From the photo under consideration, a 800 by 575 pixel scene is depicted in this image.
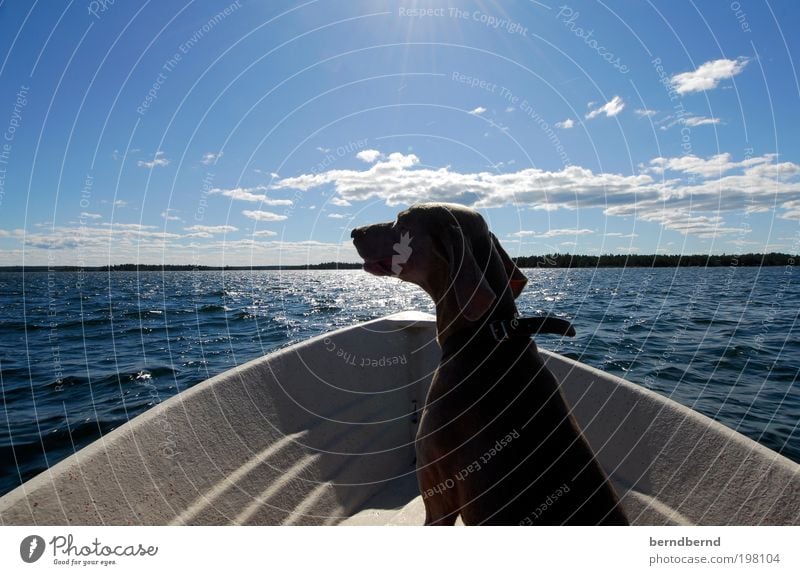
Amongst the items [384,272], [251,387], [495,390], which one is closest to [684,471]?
[495,390]

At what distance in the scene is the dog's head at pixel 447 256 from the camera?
262 centimetres

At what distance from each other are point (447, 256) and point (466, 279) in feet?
0.96

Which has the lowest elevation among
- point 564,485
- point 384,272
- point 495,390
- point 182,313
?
point 182,313

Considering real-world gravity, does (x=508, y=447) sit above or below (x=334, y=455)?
above

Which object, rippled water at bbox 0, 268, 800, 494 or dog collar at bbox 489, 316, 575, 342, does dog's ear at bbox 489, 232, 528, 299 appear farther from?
rippled water at bbox 0, 268, 800, 494

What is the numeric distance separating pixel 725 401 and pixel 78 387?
13106 millimetres

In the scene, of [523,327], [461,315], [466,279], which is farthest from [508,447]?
[466,279]

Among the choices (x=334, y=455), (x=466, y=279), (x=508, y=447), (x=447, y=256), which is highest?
(x=447, y=256)

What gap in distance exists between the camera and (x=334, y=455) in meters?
4.80

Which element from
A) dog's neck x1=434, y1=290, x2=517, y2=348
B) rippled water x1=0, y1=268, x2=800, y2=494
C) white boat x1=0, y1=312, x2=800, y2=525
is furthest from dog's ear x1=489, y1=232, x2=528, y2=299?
rippled water x1=0, y1=268, x2=800, y2=494

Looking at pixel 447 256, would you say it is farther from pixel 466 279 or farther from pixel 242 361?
pixel 242 361

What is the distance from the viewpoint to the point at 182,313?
84.7ft
